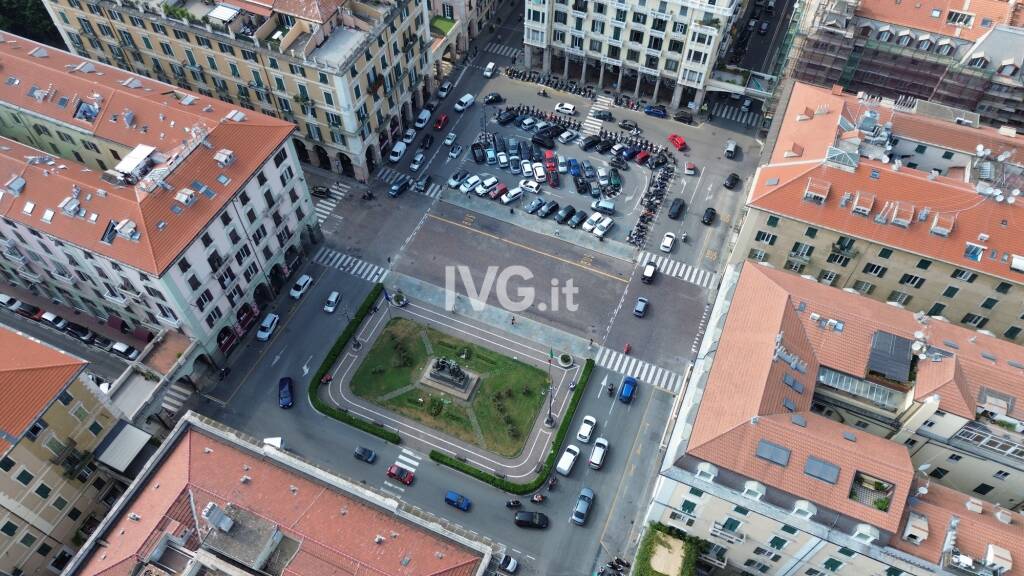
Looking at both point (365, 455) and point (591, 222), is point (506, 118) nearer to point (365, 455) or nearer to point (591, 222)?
point (591, 222)

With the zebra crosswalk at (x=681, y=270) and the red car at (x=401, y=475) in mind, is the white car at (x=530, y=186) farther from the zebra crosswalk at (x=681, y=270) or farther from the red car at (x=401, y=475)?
the red car at (x=401, y=475)

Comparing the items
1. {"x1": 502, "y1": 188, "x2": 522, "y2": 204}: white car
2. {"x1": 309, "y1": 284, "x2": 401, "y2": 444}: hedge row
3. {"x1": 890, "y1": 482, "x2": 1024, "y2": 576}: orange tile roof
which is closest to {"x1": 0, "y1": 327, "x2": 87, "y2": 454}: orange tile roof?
{"x1": 309, "y1": 284, "x2": 401, "y2": 444}: hedge row

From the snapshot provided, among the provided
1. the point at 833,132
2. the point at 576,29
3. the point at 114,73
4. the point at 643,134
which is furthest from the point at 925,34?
the point at 114,73

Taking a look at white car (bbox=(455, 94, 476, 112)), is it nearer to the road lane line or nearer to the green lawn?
the road lane line

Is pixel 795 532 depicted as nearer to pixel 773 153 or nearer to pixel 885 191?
pixel 885 191

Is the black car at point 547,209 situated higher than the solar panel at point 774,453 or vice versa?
the black car at point 547,209

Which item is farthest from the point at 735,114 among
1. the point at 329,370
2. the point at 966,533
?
the point at 329,370

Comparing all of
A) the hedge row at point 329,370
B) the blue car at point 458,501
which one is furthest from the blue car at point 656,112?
the blue car at point 458,501
